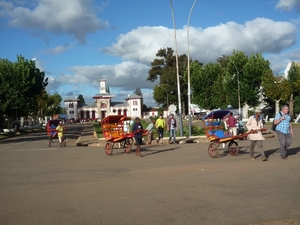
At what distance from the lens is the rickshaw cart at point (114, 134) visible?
57.2 ft

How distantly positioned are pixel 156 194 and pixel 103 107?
115914mm

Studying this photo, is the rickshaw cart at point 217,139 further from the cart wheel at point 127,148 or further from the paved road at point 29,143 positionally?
the paved road at point 29,143

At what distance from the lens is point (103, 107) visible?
123 metres

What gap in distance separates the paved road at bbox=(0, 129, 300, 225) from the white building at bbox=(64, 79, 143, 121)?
104415 mm

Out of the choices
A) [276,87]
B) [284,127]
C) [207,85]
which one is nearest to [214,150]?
[284,127]

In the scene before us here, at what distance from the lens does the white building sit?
402 feet

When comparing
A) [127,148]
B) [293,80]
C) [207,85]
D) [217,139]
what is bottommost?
[127,148]

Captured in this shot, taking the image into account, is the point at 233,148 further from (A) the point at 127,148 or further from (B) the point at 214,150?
(A) the point at 127,148

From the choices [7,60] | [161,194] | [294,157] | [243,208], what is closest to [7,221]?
[161,194]

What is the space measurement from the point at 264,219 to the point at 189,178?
12.9ft

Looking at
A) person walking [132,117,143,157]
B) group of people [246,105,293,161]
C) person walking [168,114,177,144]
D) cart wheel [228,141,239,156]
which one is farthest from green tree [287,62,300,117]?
group of people [246,105,293,161]

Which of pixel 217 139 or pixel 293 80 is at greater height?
pixel 293 80

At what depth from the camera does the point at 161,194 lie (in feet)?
27.0

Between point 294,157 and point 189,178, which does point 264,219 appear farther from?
point 294,157
